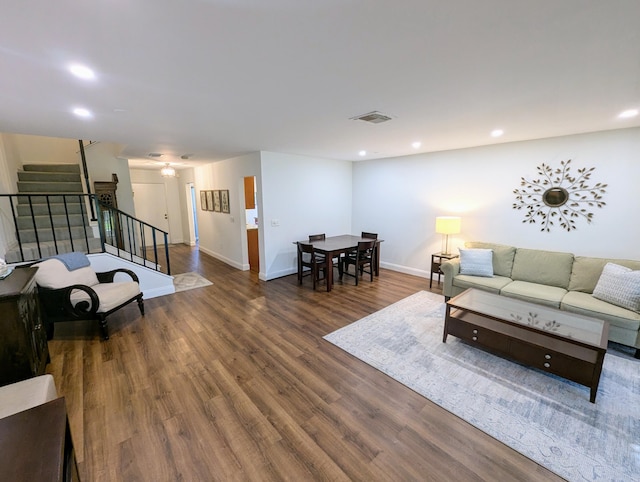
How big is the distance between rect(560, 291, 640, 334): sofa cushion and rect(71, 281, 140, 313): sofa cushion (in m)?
5.28

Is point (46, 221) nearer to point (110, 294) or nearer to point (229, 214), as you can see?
point (110, 294)

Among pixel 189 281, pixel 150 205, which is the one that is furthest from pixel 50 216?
pixel 150 205

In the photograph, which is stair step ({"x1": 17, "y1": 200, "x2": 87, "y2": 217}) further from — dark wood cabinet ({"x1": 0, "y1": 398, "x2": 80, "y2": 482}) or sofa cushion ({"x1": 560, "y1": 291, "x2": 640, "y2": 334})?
sofa cushion ({"x1": 560, "y1": 291, "x2": 640, "y2": 334})

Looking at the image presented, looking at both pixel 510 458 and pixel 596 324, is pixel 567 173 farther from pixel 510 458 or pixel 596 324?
pixel 510 458

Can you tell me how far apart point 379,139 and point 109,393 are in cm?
414

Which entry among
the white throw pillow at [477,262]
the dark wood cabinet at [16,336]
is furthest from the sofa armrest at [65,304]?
the white throw pillow at [477,262]

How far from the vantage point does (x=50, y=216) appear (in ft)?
11.2

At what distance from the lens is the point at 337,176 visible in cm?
630

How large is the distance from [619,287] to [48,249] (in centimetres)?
719

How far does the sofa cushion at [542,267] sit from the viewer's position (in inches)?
142

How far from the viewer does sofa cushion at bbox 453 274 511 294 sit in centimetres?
364

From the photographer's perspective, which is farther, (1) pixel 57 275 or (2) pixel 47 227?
(2) pixel 47 227

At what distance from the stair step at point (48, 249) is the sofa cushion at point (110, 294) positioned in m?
0.80

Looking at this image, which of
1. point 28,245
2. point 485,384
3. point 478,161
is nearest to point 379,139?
point 478,161
